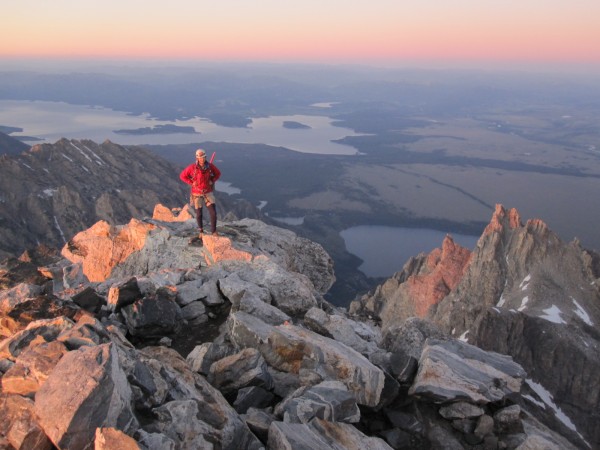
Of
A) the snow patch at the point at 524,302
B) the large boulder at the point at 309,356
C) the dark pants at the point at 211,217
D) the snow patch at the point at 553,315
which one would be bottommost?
the snow patch at the point at 524,302

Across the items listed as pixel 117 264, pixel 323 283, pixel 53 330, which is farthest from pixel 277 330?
pixel 117 264

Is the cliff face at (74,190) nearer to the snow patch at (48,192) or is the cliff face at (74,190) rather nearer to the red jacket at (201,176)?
the snow patch at (48,192)

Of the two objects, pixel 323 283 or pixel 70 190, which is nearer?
pixel 323 283

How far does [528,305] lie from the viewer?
83.2 m

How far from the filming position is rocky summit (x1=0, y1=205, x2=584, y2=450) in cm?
729

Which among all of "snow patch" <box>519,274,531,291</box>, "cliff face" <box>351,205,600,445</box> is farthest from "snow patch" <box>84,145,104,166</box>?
"snow patch" <box>519,274,531,291</box>

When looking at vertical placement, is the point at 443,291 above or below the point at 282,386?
below

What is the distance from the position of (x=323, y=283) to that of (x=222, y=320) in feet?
31.6

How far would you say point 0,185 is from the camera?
11531 cm

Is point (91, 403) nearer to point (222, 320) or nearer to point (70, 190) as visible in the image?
point (222, 320)

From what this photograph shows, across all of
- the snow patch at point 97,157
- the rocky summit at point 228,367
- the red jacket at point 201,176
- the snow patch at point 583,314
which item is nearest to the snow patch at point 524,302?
the snow patch at point 583,314

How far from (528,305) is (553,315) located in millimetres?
5626

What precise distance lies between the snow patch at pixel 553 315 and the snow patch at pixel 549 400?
47.7 feet

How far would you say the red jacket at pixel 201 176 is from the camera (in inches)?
735
